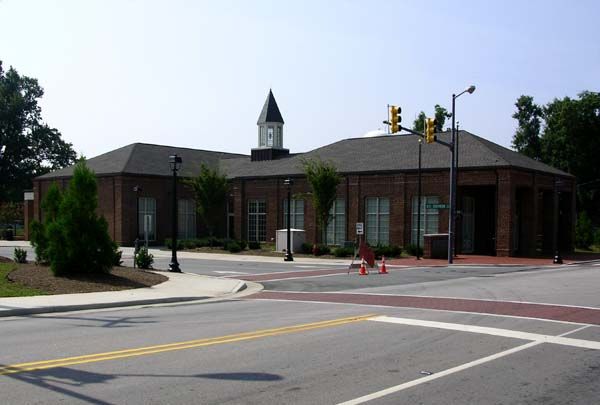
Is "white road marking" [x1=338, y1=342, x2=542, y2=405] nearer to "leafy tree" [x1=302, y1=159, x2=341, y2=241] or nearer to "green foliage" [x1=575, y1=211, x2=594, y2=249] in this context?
"leafy tree" [x1=302, y1=159, x2=341, y2=241]

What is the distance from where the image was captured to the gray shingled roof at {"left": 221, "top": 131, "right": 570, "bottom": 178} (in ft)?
134

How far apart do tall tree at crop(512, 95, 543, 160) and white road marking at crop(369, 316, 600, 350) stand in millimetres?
68455

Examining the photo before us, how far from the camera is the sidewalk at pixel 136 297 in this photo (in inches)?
570

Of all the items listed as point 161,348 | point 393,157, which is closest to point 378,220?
point 393,157

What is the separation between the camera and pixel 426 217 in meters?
41.2

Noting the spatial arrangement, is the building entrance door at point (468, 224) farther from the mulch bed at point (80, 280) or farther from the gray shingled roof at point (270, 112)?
the mulch bed at point (80, 280)

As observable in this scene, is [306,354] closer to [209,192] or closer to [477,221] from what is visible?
[477,221]

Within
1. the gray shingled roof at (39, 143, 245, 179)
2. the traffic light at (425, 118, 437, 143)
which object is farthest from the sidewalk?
the gray shingled roof at (39, 143, 245, 179)

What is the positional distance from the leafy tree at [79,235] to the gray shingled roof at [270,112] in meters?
36.2

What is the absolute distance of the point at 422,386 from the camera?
24.5ft

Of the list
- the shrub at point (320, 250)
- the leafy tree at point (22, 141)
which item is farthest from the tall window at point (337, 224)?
the leafy tree at point (22, 141)

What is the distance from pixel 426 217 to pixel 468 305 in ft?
87.6

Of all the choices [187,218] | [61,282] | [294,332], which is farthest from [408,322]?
[187,218]

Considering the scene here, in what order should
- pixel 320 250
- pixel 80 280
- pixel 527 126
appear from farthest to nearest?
pixel 527 126, pixel 320 250, pixel 80 280
